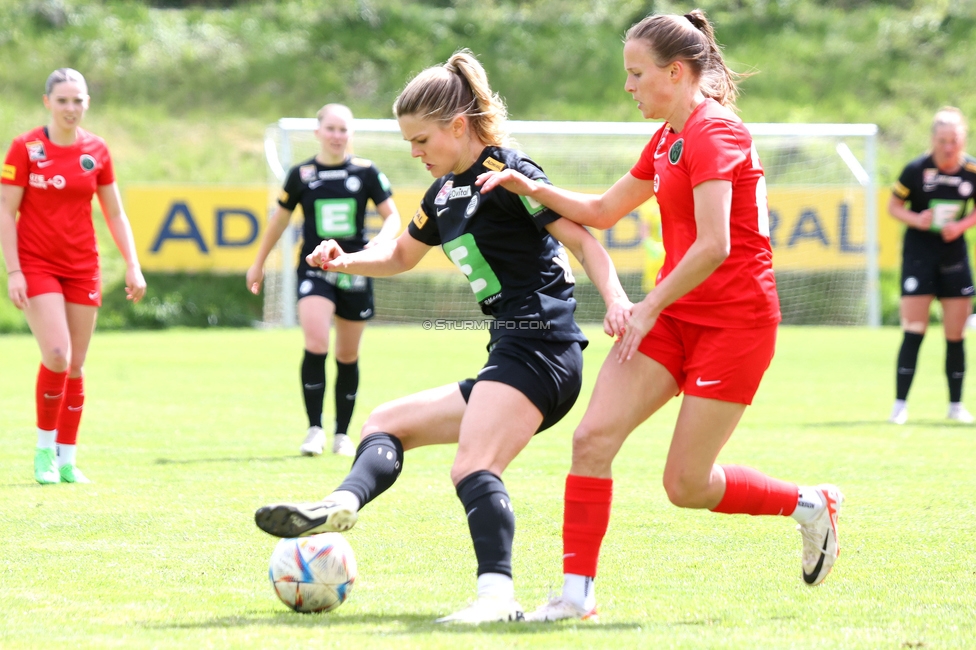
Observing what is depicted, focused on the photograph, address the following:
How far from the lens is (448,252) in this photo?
412 cm

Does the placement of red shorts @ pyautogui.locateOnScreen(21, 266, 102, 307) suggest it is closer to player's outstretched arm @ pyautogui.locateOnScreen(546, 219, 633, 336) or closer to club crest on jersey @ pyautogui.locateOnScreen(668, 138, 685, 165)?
player's outstretched arm @ pyautogui.locateOnScreen(546, 219, 633, 336)

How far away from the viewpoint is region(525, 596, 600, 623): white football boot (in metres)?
3.60

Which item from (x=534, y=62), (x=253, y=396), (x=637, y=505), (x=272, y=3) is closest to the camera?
(x=637, y=505)

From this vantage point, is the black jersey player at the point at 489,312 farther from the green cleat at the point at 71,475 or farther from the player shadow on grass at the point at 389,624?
the green cleat at the point at 71,475

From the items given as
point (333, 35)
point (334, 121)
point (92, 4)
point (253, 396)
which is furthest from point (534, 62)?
point (334, 121)

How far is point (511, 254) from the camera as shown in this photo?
12.9 feet

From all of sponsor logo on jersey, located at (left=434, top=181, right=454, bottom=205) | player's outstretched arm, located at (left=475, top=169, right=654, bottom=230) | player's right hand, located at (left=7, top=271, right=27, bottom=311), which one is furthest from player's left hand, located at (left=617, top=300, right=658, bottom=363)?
player's right hand, located at (left=7, top=271, right=27, bottom=311)

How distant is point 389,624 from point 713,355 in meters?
1.31

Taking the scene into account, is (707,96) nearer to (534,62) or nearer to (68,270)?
(68,270)

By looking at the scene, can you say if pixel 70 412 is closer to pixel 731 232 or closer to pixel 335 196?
pixel 335 196

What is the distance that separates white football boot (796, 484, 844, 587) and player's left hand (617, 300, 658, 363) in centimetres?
100

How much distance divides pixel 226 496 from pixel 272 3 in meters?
24.3

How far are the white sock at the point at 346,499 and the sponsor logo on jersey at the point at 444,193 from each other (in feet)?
3.47

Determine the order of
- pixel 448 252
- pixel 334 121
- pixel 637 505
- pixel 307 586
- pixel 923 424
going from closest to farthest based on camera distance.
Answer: pixel 307 586, pixel 448 252, pixel 637 505, pixel 334 121, pixel 923 424
